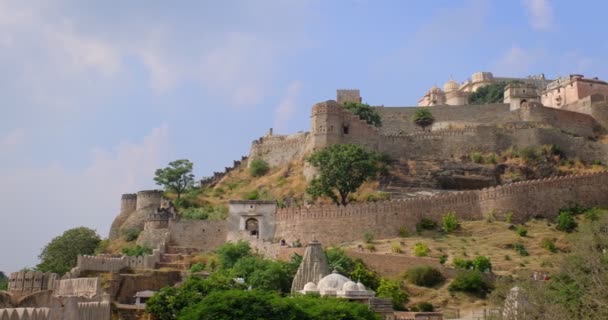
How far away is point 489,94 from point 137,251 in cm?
4871

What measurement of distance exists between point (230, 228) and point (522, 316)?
2810 cm

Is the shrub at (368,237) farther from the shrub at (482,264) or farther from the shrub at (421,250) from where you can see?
the shrub at (482,264)

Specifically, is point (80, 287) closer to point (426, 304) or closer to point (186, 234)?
point (426, 304)

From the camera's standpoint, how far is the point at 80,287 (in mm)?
29422

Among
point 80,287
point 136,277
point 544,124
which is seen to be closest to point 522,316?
point 80,287

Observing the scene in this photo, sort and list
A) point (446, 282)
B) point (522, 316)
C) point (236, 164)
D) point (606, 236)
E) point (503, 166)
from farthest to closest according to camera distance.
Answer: point (236, 164) → point (503, 166) → point (446, 282) → point (606, 236) → point (522, 316)

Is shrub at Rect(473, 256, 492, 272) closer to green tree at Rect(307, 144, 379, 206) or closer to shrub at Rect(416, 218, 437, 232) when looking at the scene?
shrub at Rect(416, 218, 437, 232)

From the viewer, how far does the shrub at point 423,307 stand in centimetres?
3372

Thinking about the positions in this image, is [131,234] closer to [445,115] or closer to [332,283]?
[332,283]

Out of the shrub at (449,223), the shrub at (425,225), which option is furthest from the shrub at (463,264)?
the shrub at (425,225)

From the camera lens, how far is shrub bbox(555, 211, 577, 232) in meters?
43.1

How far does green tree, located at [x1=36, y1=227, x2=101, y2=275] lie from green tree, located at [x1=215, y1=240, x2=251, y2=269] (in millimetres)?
11056

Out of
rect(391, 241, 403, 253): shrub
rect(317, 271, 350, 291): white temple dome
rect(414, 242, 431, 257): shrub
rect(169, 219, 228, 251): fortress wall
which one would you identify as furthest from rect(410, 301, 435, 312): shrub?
rect(169, 219, 228, 251): fortress wall

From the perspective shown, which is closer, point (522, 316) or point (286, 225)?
point (522, 316)
